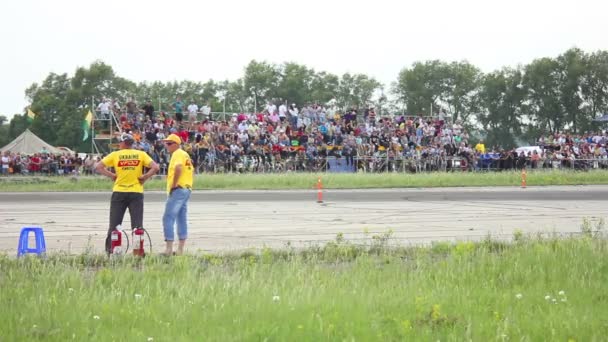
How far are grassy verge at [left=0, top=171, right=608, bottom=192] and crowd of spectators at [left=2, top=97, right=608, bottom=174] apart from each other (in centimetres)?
498

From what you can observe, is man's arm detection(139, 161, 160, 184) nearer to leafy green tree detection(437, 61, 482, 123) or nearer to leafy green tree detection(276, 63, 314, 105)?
leafy green tree detection(276, 63, 314, 105)

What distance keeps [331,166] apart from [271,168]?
3.39 m

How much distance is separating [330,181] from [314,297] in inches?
997

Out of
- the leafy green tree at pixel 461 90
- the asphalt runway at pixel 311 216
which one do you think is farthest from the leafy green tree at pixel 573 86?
the asphalt runway at pixel 311 216

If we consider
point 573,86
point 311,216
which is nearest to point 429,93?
point 573,86

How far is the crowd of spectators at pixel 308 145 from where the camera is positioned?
4019 centimetres

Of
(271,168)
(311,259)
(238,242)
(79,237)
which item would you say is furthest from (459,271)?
(271,168)

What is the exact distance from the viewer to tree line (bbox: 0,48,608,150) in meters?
83.6

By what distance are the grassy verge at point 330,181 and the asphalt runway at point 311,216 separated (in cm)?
247

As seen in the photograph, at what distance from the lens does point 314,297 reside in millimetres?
7777

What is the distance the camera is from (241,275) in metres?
9.16

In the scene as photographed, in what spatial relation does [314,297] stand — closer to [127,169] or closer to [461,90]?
[127,169]

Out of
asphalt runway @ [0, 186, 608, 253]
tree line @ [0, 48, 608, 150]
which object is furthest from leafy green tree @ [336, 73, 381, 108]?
asphalt runway @ [0, 186, 608, 253]

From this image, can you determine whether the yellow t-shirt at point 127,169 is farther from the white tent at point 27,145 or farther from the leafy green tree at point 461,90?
the leafy green tree at point 461,90
